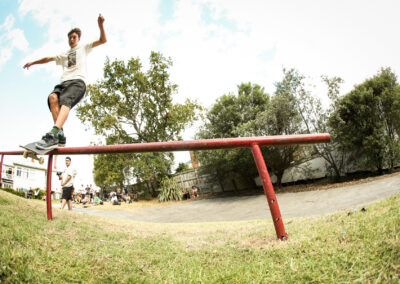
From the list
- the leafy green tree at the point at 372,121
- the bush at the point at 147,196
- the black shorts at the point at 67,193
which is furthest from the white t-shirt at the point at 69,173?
the bush at the point at 147,196

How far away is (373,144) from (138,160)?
15349mm

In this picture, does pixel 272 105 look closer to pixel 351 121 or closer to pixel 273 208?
pixel 351 121

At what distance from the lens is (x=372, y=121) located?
11492 mm

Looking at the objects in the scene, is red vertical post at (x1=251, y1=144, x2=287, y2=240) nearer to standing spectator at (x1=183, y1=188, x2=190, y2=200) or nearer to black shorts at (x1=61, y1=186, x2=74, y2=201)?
black shorts at (x1=61, y1=186, x2=74, y2=201)

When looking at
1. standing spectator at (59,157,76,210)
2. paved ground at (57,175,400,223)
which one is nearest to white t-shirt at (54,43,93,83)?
standing spectator at (59,157,76,210)

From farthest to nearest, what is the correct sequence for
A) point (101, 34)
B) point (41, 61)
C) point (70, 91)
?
point (41, 61), point (101, 34), point (70, 91)

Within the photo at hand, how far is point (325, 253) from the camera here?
4.42 feet

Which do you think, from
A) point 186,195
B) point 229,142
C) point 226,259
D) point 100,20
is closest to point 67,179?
point 100,20

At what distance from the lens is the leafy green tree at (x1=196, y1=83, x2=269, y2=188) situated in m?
15.6

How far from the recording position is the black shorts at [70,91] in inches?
118

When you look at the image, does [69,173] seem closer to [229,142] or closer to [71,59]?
[71,59]

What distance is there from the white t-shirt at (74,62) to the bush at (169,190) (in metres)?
15.5

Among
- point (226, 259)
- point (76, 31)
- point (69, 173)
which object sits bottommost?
point (226, 259)

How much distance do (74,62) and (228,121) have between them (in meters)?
14.1
